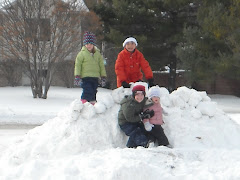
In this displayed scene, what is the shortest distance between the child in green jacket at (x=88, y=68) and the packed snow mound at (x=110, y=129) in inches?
41.5

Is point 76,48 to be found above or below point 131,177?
above

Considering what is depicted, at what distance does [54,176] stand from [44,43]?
10.5 metres

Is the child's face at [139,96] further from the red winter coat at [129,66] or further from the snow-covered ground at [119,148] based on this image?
the red winter coat at [129,66]

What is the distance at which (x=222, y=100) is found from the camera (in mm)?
17531

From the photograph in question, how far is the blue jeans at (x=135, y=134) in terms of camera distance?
5141mm

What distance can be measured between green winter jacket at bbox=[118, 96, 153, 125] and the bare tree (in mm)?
9119

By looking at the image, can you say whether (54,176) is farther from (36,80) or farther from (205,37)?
(205,37)

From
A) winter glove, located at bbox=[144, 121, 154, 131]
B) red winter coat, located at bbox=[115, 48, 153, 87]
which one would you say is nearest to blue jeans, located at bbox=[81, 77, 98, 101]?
red winter coat, located at bbox=[115, 48, 153, 87]

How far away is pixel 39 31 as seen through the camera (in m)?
13.9

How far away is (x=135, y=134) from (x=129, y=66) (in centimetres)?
162

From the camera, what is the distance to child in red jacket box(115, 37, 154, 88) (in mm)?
6328

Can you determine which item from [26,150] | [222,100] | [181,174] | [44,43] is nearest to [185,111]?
[181,174]

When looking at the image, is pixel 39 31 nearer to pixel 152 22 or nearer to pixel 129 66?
pixel 152 22

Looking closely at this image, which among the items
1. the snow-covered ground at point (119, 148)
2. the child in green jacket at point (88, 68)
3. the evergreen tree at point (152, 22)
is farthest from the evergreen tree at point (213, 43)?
the snow-covered ground at point (119, 148)
